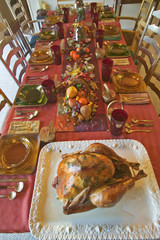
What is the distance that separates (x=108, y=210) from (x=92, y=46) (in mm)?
1415

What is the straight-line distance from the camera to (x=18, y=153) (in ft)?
2.46

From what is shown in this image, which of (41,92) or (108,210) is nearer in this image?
(108,210)

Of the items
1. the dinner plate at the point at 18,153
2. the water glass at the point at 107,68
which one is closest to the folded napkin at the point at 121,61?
the water glass at the point at 107,68

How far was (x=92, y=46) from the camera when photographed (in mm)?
1473

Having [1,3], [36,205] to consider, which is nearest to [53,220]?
[36,205]

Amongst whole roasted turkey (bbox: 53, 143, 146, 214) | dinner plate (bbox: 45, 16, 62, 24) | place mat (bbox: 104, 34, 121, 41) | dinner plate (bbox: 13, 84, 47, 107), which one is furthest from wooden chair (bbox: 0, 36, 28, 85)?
whole roasted turkey (bbox: 53, 143, 146, 214)

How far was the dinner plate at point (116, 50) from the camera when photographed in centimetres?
130

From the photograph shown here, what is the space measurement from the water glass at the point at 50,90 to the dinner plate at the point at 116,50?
668mm

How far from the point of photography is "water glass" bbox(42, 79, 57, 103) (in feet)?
2.91

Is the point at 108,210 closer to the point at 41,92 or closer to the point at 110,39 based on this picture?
the point at 41,92

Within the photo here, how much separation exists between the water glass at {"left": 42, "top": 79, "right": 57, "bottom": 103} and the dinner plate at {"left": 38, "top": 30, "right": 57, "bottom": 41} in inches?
35.5

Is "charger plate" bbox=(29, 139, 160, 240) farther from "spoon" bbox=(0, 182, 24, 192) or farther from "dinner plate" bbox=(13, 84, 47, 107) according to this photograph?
"dinner plate" bbox=(13, 84, 47, 107)

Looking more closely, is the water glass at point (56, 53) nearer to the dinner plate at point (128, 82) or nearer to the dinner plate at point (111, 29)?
the dinner plate at point (128, 82)

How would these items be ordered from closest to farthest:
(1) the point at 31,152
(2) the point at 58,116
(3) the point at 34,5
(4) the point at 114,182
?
(4) the point at 114,182 → (1) the point at 31,152 → (2) the point at 58,116 → (3) the point at 34,5
